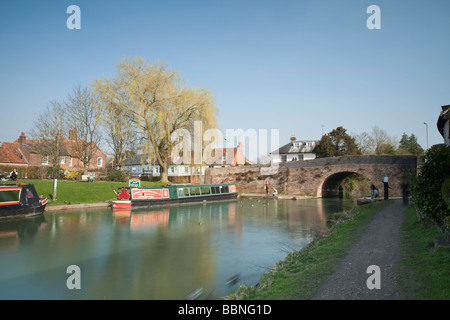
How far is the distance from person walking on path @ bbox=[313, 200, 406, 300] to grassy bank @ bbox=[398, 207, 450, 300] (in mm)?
171

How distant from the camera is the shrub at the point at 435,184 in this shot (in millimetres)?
6887

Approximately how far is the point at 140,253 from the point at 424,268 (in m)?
7.35

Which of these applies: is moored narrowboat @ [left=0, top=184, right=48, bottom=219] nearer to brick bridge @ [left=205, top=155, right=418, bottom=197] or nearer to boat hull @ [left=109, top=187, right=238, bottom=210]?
boat hull @ [left=109, top=187, right=238, bottom=210]

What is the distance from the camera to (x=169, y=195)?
2261cm

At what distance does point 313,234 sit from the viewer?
1215 centimetres

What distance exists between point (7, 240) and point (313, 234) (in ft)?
37.5

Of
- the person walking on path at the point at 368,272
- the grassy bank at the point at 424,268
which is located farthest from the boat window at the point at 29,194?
the grassy bank at the point at 424,268

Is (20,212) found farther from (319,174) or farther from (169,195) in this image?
(319,174)

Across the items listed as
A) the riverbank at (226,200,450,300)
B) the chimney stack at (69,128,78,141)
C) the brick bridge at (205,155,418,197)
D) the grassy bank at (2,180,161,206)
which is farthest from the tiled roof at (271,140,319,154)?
the riverbank at (226,200,450,300)

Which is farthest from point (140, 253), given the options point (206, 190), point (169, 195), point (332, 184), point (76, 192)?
point (332, 184)

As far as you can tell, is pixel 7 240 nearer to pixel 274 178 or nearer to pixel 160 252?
pixel 160 252

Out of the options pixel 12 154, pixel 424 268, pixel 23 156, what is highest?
pixel 12 154

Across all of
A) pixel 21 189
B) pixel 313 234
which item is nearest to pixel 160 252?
pixel 313 234

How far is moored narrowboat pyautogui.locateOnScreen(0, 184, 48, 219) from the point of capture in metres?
14.4
